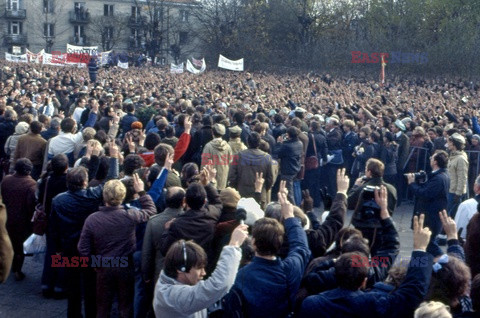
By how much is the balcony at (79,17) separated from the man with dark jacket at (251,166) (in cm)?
6597

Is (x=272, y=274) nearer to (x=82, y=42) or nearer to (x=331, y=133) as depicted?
(x=331, y=133)

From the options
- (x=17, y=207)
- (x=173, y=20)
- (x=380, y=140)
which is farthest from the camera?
(x=173, y=20)

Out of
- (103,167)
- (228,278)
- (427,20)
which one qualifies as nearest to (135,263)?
(103,167)

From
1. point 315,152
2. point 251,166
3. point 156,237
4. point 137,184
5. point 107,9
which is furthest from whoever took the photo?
point 107,9

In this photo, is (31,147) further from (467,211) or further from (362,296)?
(362,296)

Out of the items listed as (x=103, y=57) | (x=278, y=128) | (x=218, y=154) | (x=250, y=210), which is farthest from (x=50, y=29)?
(x=250, y=210)

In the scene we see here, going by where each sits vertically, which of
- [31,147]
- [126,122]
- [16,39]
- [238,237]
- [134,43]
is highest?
[16,39]

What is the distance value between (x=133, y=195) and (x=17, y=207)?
2.12 metres

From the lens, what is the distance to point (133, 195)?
6.28 meters

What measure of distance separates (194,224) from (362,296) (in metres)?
1.95

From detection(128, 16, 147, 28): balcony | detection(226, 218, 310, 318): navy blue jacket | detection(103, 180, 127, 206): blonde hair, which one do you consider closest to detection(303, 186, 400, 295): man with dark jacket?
detection(226, 218, 310, 318): navy blue jacket

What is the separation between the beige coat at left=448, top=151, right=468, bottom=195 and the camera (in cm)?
993

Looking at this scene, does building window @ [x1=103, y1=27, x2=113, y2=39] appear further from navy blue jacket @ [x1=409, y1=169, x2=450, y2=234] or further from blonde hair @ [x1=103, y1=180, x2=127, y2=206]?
blonde hair @ [x1=103, y1=180, x2=127, y2=206]

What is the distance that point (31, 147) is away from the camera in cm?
986
